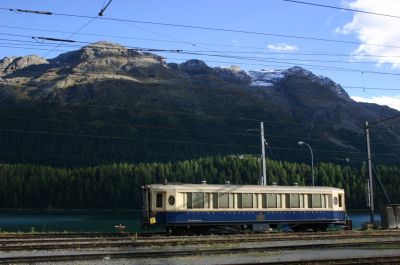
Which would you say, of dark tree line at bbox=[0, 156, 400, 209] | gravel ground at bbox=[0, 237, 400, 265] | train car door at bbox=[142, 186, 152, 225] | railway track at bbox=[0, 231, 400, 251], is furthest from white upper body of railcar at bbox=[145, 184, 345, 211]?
dark tree line at bbox=[0, 156, 400, 209]

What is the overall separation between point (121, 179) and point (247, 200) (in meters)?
125

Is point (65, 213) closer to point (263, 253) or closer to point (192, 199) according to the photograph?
point (192, 199)

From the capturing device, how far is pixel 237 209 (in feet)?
118

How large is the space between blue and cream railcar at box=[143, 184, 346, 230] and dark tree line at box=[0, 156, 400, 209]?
10853 centimetres

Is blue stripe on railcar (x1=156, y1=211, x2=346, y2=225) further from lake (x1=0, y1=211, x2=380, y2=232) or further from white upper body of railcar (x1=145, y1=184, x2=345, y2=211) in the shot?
lake (x1=0, y1=211, x2=380, y2=232)

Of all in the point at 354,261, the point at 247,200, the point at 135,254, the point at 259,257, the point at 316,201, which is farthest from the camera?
the point at 316,201

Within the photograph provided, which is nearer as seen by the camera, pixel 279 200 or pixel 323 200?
pixel 279 200

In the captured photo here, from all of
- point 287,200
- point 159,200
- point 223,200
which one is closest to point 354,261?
point 223,200

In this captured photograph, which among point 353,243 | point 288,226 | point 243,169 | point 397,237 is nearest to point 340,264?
point 353,243

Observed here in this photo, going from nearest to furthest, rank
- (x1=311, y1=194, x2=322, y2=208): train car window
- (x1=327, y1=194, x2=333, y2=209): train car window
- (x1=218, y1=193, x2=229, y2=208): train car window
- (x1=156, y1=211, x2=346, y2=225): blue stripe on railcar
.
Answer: (x1=156, y1=211, x2=346, y2=225): blue stripe on railcar, (x1=218, y1=193, x2=229, y2=208): train car window, (x1=311, y1=194, x2=322, y2=208): train car window, (x1=327, y1=194, x2=333, y2=209): train car window

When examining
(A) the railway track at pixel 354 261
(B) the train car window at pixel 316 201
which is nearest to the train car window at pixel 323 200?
(B) the train car window at pixel 316 201

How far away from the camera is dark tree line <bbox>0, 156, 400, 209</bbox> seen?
152 meters

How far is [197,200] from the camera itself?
3456 centimetres

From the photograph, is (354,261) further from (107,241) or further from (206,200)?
(206,200)
